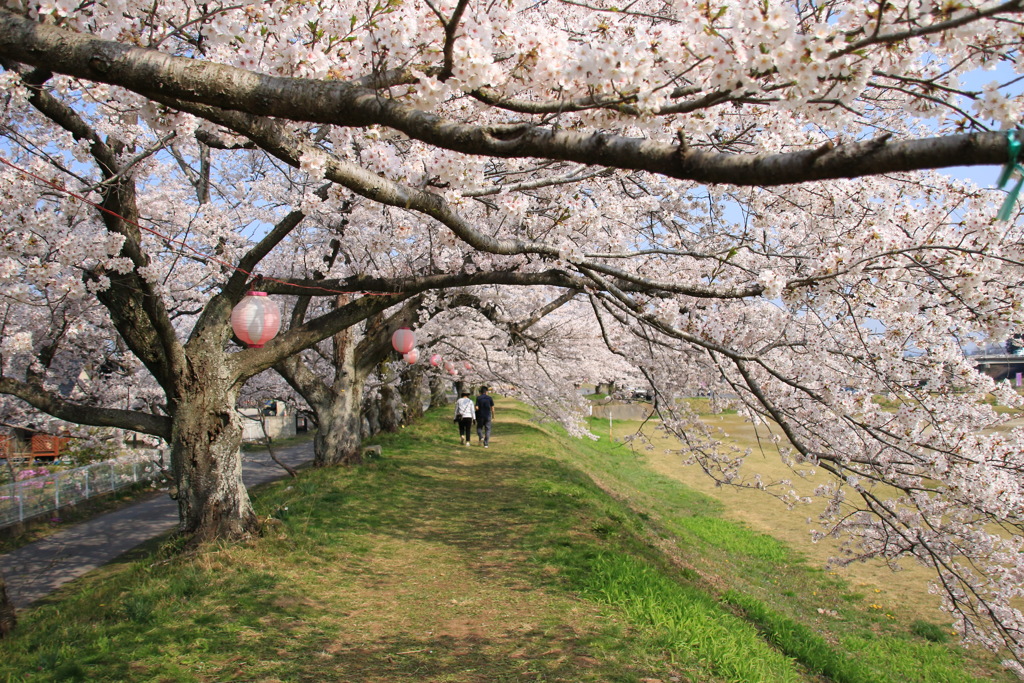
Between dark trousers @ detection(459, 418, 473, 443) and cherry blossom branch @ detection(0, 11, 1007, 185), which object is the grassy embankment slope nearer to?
cherry blossom branch @ detection(0, 11, 1007, 185)

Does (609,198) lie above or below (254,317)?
above

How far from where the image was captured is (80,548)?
905 cm

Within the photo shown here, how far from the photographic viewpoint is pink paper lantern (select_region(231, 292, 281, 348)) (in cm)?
564

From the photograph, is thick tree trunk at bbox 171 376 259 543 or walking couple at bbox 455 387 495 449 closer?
thick tree trunk at bbox 171 376 259 543

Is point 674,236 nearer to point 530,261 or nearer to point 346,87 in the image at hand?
point 530,261

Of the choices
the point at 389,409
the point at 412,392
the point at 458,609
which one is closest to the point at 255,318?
the point at 458,609

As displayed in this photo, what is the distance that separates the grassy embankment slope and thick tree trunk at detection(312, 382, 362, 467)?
1100 millimetres

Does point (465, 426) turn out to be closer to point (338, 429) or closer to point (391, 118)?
point (338, 429)

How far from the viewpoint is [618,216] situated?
6.32 metres

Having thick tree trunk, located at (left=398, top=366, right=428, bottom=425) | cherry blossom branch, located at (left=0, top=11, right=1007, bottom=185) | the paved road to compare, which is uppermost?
cherry blossom branch, located at (left=0, top=11, right=1007, bottom=185)

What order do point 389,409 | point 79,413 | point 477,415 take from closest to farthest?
point 79,413, point 477,415, point 389,409

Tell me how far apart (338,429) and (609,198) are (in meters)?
7.55

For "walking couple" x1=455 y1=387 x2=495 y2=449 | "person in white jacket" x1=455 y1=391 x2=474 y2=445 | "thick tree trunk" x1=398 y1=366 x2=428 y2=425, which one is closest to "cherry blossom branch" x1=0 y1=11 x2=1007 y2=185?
"walking couple" x1=455 y1=387 x2=495 y2=449

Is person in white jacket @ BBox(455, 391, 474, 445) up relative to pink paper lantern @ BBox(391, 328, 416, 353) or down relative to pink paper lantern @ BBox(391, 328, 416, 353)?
down
